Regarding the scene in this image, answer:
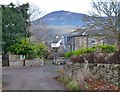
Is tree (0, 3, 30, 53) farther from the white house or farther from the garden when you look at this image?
the white house

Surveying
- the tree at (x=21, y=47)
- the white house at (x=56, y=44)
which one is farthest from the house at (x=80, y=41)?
the white house at (x=56, y=44)

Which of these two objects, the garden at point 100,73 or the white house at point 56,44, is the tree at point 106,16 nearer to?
the garden at point 100,73

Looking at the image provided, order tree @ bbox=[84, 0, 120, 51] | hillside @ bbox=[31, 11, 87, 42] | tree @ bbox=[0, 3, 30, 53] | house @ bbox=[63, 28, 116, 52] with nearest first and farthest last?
tree @ bbox=[84, 0, 120, 51], tree @ bbox=[0, 3, 30, 53], house @ bbox=[63, 28, 116, 52], hillside @ bbox=[31, 11, 87, 42]

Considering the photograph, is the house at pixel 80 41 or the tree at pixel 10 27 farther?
the house at pixel 80 41

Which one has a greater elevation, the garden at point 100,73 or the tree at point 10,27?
the tree at point 10,27

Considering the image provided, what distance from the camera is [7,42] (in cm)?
4366

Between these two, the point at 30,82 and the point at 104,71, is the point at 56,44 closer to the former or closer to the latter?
the point at 30,82

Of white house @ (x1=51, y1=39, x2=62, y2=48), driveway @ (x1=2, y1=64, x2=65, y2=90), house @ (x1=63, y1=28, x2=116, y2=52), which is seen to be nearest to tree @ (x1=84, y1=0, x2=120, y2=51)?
driveway @ (x1=2, y1=64, x2=65, y2=90)

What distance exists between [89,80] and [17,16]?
31415 millimetres

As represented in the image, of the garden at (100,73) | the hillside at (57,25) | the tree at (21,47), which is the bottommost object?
the garden at (100,73)

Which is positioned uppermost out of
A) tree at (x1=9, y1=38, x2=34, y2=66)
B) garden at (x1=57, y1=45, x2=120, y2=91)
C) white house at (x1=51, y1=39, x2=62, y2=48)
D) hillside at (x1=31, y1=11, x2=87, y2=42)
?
hillside at (x1=31, y1=11, x2=87, y2=42)

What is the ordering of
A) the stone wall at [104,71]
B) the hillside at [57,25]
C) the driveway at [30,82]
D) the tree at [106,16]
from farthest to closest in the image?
the hillside at [57,25] → the tree at [106,16] → the driveway at [30,82] → the stone wall at [104,71]

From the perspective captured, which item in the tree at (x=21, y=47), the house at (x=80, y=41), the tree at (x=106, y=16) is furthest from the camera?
the house at (x=80, y=41)

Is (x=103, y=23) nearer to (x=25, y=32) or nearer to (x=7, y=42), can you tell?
(x=7, y=42)
